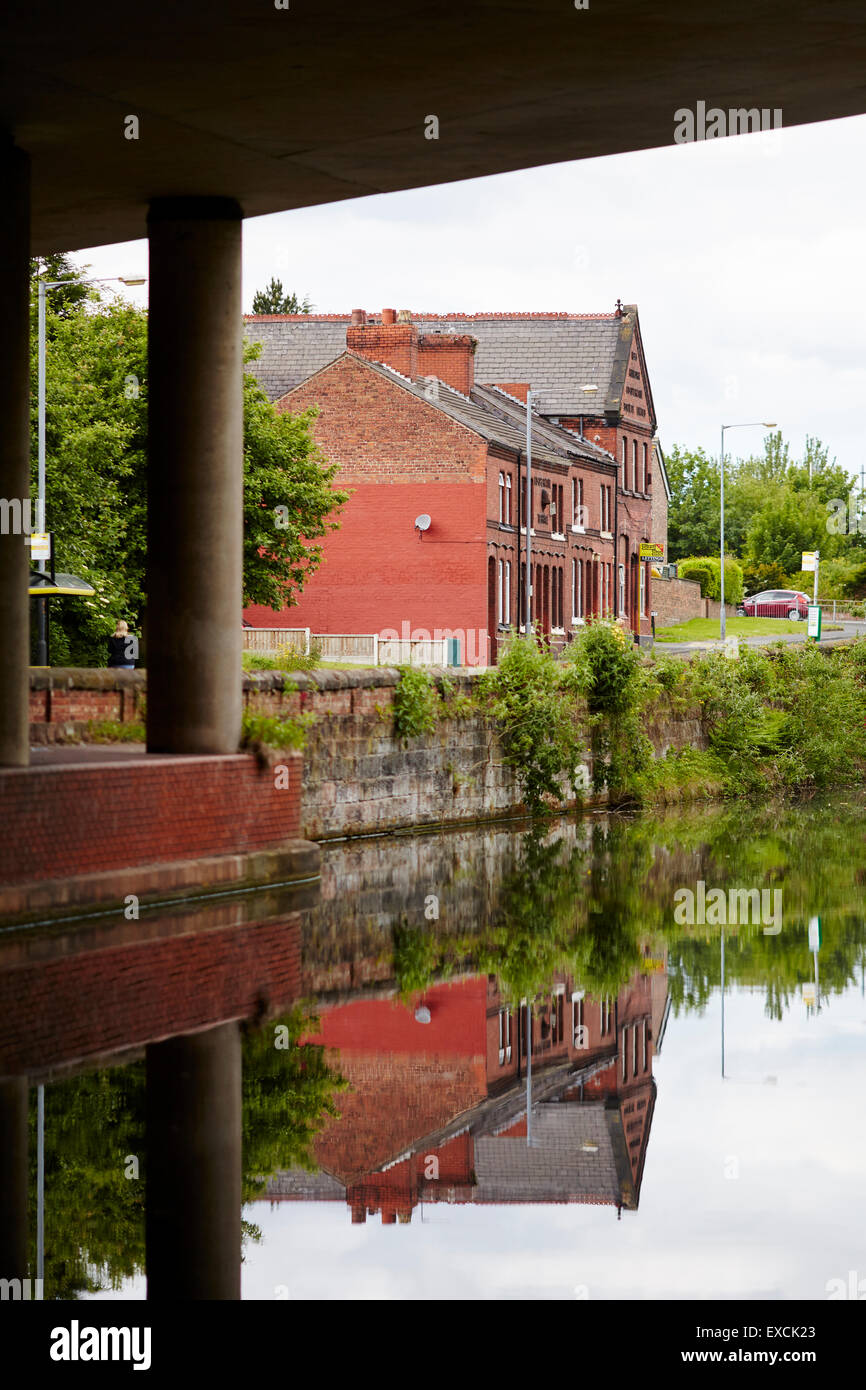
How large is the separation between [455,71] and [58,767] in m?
6.22

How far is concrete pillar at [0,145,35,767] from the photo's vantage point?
14852 mm

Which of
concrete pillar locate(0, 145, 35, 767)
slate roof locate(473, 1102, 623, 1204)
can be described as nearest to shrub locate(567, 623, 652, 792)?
concrete pillar locate(0, 145, 35, 767)

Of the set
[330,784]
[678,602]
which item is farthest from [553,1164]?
[678,602]

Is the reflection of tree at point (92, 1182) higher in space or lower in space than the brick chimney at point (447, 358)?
lower

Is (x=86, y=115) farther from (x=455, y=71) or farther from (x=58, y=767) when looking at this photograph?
(x=58, y=767)

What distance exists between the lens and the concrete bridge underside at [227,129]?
11992 mm

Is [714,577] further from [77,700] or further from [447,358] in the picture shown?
[77,700]

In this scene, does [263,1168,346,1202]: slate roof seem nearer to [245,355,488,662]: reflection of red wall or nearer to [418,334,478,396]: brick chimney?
[245,355,488,662]: reflection of red wall

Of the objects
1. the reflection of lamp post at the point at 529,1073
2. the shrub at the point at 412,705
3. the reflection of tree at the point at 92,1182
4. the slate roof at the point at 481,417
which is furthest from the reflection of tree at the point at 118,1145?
the slate roof at the point at 481,417

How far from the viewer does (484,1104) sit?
8742 millimetres

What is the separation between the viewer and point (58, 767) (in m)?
14.2

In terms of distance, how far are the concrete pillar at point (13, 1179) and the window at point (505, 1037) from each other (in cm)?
281

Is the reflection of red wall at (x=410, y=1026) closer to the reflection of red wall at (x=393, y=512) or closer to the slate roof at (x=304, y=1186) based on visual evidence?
the slate roof at (x=304, y=1186)

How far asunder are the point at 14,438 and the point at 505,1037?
24.4 ft
